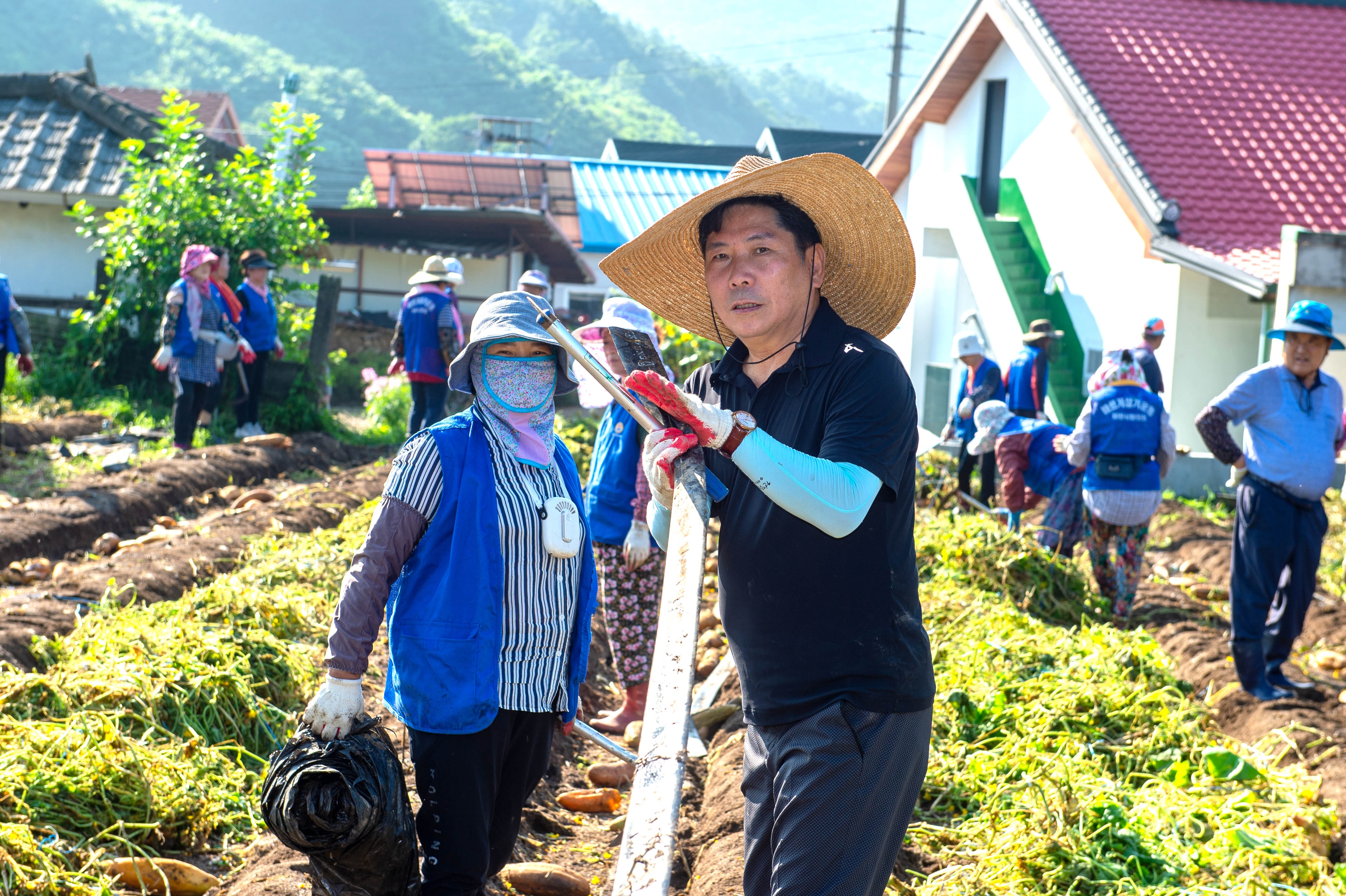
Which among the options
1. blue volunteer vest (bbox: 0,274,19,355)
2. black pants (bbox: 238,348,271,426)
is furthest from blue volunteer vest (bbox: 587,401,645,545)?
black pants (bbox: 238,348,271,426)

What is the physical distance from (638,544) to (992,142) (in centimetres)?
1311

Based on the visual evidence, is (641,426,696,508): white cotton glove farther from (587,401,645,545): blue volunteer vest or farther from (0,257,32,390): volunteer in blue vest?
(0,257,32,390): volunteer in blue vest

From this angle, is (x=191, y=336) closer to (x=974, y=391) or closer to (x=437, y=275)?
(x=437, y=275)

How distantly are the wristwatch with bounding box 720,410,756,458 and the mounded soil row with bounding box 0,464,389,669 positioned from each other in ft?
13.0

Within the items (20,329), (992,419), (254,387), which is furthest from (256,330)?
(992,419)

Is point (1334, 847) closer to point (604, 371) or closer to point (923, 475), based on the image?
point (604, 371)

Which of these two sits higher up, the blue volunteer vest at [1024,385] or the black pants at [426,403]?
the blue volunteer vest at [1024,385]

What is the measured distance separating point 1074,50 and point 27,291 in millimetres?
14322

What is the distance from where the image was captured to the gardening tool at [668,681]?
198 centimetres

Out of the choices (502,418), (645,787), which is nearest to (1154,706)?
(502,418)

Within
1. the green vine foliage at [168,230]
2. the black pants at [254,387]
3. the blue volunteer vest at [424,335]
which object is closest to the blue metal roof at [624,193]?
the green vine foliage at [168,230]

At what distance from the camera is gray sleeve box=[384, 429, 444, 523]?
2.99 m

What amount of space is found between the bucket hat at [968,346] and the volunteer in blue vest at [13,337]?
7.86 m

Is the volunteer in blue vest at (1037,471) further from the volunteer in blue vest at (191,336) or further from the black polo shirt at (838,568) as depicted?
the volunteer in blue vest at (191,336)
